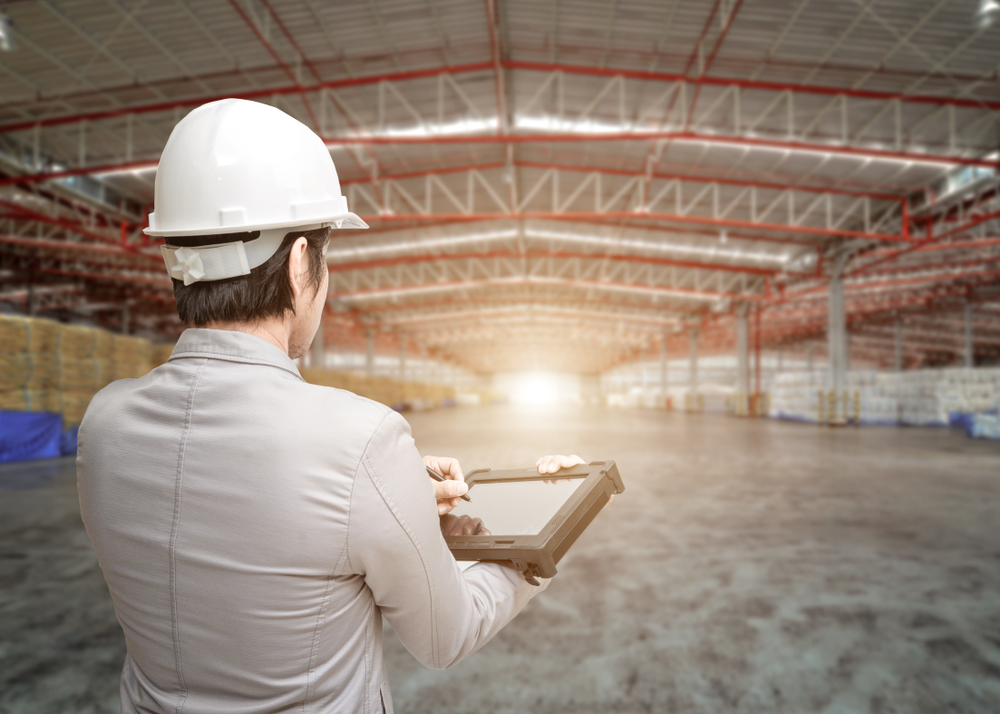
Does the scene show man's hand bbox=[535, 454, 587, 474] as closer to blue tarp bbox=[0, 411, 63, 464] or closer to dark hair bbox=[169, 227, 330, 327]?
dark hair bbox=[169, 227, 330, 327]

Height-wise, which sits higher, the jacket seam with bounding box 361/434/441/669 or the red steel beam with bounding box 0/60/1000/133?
the red steel beam with bounding box 0/60/1000/133

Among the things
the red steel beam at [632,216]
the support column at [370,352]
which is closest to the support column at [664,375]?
the support column at [370,352]

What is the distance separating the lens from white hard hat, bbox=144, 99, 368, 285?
0.97 meters

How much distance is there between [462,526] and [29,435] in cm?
1141

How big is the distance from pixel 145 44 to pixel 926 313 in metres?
32.6

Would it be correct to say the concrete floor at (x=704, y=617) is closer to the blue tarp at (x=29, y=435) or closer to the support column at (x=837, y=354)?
the blue tarp at (x=29, y=435)

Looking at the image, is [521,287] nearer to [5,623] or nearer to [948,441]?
[948,441]

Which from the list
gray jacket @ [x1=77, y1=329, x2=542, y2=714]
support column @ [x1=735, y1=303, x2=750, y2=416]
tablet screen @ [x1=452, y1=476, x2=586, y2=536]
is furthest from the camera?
support column @ [x1=735, y1=303, x2=750, y2=416]

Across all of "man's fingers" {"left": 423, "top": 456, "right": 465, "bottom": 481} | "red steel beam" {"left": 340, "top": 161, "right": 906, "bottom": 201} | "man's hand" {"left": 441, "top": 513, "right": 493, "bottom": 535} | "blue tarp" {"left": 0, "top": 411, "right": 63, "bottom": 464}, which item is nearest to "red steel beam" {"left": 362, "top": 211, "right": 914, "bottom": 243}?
"red steel beam" {"left": 340, "top": 161, "right": 906, "bottom": 201}

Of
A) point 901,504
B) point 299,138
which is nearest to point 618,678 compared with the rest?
point 299,138

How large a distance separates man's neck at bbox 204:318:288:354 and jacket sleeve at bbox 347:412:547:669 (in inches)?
11.3

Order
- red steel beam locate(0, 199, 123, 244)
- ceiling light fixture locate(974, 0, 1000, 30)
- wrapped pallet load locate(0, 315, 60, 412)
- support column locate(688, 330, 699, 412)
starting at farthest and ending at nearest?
support column locate(688, 330, 699, 412) → red steel beam locate(0, 199, 123, 244) → wrapped pallet load locate(0, 315, 60, 412) → ceiling light fixture locate(974, 0, 1000, 30)

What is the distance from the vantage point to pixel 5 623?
10.2 ft

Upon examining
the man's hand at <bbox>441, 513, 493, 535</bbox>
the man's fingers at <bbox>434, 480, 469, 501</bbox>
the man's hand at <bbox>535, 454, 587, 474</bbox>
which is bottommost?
the man's hand at <bbox>441, 513, 493, 535</bbox>
